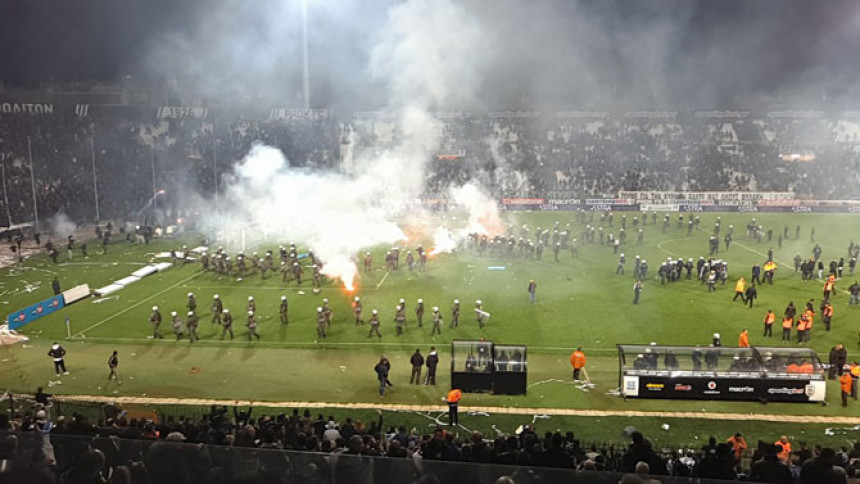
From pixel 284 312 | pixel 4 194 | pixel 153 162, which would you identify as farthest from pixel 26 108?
pixel 284 312

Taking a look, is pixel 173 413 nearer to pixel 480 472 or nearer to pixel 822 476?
pixel 480 472

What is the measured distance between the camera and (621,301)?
29.7m

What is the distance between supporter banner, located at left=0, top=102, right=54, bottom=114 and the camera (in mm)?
62406

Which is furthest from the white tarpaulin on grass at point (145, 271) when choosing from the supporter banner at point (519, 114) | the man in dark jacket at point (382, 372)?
the supporter banner at point (519, 114)

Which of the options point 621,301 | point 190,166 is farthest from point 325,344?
point 190,166

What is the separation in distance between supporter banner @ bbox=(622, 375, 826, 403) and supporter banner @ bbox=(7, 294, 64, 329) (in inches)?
919

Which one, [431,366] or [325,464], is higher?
[325,464]

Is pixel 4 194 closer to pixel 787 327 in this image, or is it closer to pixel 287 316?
pixel 287 316

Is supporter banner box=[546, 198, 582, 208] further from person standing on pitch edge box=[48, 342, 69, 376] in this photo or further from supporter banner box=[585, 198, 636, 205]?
person standing on pitch edge box=[48, 342, 69, 376]

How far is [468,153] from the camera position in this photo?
67.2 m

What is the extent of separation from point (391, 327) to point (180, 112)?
51429 millimetres

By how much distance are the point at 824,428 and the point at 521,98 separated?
61.3 m

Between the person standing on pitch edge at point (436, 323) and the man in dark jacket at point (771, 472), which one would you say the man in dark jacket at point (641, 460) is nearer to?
the man in dark jacket at point (771, 472)

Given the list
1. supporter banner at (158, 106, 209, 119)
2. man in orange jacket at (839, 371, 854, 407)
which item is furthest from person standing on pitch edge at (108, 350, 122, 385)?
supporter banner at (158, 106, 209, 119)
